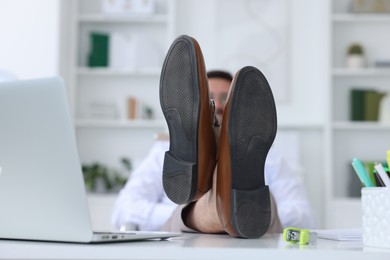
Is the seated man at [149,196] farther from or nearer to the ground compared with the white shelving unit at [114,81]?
nearer to the ground

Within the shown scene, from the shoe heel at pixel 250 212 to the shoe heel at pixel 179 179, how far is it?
0.11 metres

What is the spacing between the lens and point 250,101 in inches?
41.0

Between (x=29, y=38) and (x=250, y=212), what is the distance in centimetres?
342

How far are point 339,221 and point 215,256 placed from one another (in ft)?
10.8

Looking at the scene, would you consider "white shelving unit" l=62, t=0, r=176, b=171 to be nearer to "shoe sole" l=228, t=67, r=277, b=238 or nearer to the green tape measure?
"shoe sole" l=228, t=67, r=277, b=238

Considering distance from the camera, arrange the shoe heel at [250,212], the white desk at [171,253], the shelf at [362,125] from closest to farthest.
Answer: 1. the white desk at [171,253]
2. the shoe heel at [250,212]
3. the shelf at [362,125]

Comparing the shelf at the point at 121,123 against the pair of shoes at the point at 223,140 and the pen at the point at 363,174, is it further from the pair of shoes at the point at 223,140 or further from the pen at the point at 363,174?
the pen at the point at 363,174

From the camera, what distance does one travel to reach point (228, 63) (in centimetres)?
428

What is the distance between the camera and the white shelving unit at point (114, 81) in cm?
426

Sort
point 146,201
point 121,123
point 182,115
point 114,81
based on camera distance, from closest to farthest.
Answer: point 182,115, point 146,201, point 121,123, point 114,81

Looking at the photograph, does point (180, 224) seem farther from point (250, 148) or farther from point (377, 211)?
point (377, 211)

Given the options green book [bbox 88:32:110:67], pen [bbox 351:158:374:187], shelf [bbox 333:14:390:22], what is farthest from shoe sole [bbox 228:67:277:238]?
green book [bbox 88:32:110:67]

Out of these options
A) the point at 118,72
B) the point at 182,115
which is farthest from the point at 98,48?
the point at 182,115

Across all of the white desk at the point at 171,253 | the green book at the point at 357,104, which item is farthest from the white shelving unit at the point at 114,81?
the white desk at the point at 171,253
